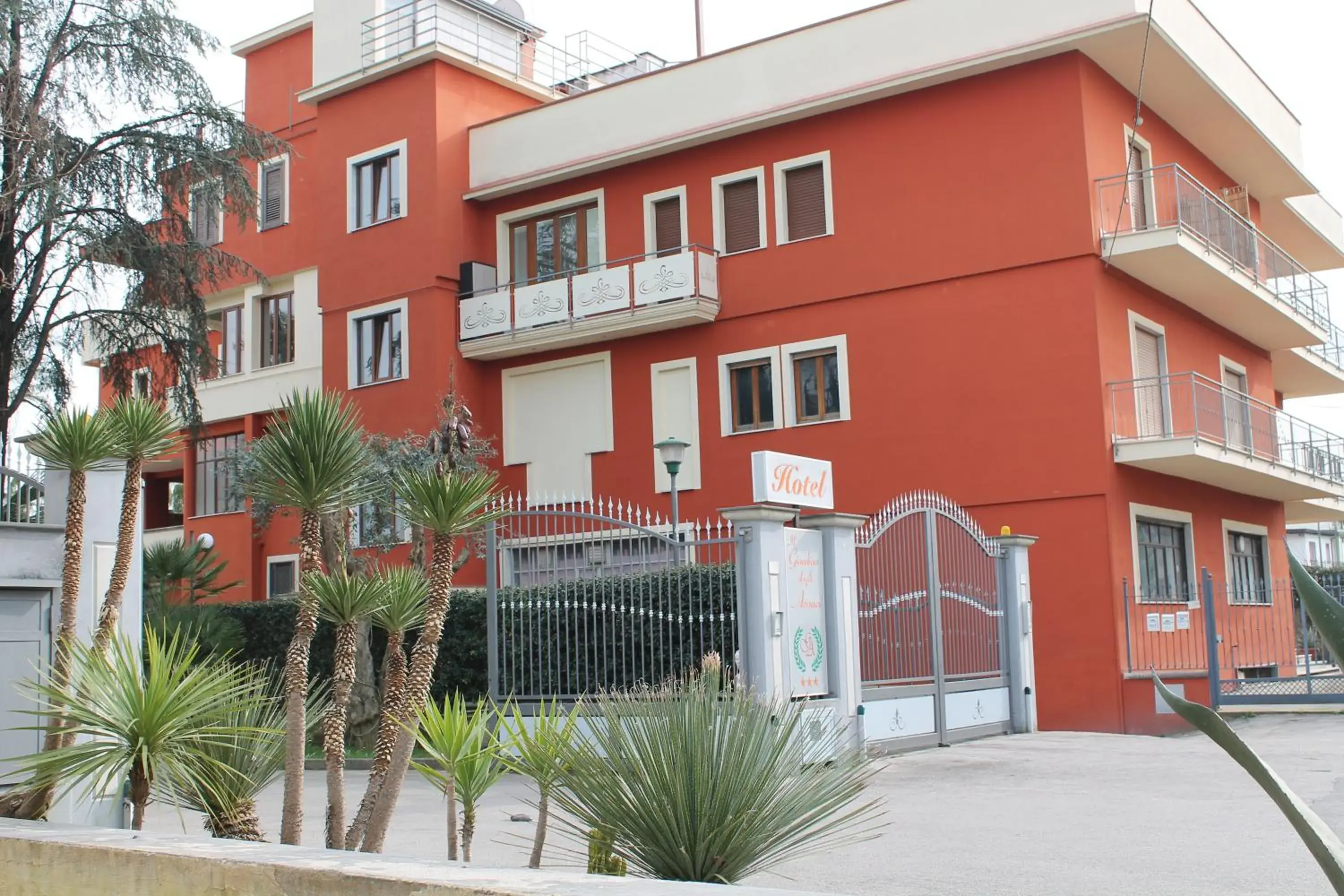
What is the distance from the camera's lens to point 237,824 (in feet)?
21.1

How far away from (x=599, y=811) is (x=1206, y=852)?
4695mm

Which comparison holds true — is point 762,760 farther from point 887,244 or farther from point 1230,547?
point 1230,547

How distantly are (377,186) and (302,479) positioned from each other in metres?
22.5

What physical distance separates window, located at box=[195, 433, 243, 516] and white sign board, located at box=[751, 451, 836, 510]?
1975 centimetres

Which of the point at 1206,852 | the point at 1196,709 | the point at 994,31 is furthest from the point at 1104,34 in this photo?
the point at 1196,709

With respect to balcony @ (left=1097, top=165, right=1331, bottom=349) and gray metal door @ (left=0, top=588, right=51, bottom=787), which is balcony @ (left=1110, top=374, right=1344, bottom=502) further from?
gray metal door @ (left=0, top=588, right=51, bottom=787)

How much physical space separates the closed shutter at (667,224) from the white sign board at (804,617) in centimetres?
1169

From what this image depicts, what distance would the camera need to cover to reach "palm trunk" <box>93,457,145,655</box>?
7.31 metres

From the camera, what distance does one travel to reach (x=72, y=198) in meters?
20.9

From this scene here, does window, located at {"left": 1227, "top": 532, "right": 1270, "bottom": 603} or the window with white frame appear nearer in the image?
window, located at {"left": 1227, "top": 532, "right": 1270, "bottom": 603}

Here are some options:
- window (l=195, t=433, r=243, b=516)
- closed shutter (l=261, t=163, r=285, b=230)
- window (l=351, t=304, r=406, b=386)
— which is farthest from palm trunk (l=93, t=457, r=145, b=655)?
closed shutter (l=261, t=163, r=285, b=230)

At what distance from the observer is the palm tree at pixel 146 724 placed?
19.6ft

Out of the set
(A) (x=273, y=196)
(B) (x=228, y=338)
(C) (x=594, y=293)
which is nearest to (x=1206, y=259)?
(C) (x=594, y=293)

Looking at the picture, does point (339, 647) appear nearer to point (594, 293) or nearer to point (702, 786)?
point (702, 786)
